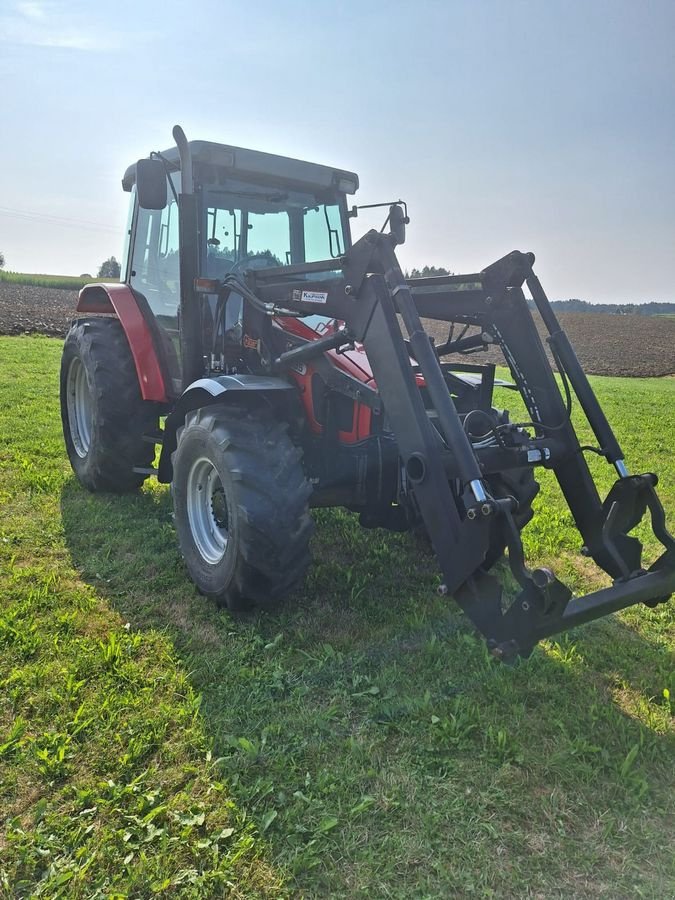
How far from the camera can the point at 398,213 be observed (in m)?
3.46

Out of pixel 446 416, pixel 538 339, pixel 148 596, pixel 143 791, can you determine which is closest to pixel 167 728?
pixel 143 791

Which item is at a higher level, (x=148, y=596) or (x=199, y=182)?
(x=199, y=182)

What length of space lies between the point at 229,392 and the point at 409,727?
6.39 feet

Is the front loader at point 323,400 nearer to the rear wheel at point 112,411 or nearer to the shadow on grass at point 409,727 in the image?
the rear wheel at point 112,411

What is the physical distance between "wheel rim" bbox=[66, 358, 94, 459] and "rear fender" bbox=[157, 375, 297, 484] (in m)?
1.97

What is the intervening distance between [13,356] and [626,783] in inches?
520

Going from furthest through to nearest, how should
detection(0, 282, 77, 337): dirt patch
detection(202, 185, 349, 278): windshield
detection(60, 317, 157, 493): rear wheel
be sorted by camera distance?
detection(0, 282, 77, 337): dirt patch → detection(60, 317, 157, 493): rear wheel → detection(202, 185, 349, 278): windshield

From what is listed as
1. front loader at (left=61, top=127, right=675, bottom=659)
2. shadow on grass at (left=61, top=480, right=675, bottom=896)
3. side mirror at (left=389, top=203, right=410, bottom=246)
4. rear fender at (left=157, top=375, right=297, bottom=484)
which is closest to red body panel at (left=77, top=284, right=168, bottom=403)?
front loader at (left=61, top=127, right=675, bottom=659)

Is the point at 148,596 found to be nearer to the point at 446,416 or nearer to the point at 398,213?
the point at 446,416

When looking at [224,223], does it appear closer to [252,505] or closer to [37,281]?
[252,505]

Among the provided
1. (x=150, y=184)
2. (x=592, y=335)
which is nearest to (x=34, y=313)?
(x=150, y=184)

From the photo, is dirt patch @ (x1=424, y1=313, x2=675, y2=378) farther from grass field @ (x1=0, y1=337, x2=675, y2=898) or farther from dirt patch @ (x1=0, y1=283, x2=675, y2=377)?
grass field @ (x1=0, y1=337, x2=675, y2=898)

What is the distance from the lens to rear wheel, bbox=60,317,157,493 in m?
5.11

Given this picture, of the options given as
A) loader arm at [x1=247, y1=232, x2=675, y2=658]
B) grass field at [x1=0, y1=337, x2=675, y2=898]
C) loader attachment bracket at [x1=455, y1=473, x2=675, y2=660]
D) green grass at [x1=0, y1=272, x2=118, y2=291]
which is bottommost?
grass field at [x1=0, y1=337, x2=675, y2=898]
